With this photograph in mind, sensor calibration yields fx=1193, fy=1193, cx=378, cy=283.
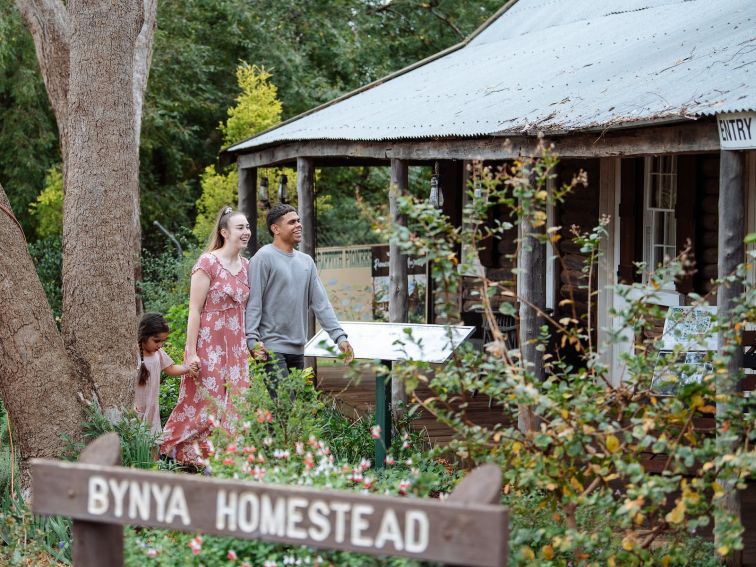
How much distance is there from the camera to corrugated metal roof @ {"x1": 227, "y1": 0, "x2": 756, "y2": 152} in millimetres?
7137

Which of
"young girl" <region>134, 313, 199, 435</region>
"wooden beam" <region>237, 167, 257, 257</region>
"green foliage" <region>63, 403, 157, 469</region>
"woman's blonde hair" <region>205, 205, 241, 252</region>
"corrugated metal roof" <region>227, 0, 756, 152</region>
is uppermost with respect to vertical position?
"corrugated metal roof" <region>227, 0, 756, 152</region>

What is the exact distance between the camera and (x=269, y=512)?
328 cm

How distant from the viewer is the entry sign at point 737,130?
6035 millimetres

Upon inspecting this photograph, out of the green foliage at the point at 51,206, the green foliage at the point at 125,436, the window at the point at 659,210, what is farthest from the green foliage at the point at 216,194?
the green foliage at the point at 125,436

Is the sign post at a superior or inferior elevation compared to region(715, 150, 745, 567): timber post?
inferior

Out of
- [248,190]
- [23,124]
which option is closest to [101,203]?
[248,190]

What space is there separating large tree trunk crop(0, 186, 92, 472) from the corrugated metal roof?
3.30 metres

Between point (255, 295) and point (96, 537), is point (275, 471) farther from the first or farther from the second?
point (255, 295)

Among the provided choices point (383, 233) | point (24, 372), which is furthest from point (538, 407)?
point (24, 372)

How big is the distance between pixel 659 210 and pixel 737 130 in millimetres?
4917

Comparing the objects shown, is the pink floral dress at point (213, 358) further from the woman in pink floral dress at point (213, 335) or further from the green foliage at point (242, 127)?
the green foliage at point (242, 127)

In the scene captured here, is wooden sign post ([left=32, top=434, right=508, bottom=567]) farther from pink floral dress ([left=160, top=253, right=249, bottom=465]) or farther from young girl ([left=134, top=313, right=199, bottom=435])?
young girl ([left=134, top=313, right=199, bottom=435])

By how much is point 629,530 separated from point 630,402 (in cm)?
55

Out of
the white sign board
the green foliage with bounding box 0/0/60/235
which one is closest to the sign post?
the white sign board
